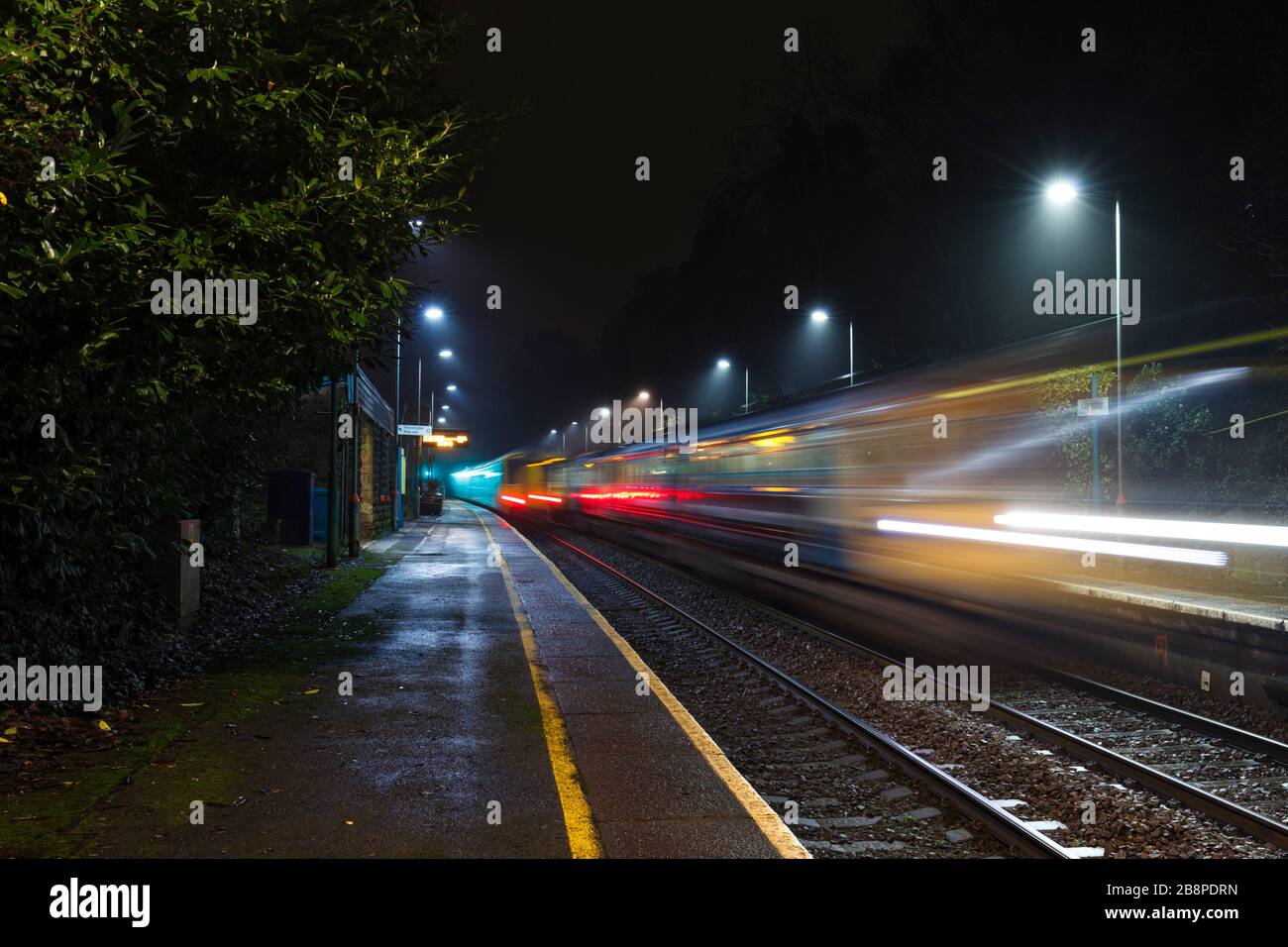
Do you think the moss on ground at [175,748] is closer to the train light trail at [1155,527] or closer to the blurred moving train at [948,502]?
the blurred moving train at [948,502]

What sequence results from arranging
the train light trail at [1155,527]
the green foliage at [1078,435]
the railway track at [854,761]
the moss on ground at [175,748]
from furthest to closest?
the green foliage at [1078,435]
the train light trail at [1155,527]
the railway track at [854,761]
the moss on ground at [175,748]

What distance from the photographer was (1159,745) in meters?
8.05

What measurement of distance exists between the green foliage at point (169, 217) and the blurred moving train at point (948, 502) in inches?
333

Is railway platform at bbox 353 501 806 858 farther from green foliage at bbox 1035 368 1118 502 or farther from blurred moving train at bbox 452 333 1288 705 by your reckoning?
green foliage at bbox 1035 368 1118 502

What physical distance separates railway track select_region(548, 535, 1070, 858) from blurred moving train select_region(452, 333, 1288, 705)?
4171 millimetres

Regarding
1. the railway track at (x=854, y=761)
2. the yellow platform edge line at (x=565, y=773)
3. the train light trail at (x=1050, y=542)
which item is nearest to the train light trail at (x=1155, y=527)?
the train light trail at (x=1050, y=542)

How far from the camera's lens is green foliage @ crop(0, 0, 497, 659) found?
6.04 metres

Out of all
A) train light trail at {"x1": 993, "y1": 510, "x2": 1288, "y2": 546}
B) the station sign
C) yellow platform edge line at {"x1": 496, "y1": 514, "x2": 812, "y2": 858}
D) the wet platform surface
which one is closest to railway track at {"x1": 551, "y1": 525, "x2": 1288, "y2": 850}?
yellow platform edge line at {"x1": 496, "y1": 514, "x2": 812, "y2": 858}

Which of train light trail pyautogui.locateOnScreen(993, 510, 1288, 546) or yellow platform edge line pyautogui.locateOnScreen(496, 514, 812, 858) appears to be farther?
train light trail pyautogui.locateOnScreen(993, 510, 1288, 546)

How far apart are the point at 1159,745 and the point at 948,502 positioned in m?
6.75

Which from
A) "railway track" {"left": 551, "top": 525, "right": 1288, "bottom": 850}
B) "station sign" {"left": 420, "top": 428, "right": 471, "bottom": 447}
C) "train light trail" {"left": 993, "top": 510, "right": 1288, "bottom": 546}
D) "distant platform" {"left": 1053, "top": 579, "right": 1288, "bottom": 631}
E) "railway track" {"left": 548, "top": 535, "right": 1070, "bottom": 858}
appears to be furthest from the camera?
"station sign" {"left": 420, "top": 428, "right": 471, "bottom": 447}

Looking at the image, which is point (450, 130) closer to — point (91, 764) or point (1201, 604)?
point (91, 764)

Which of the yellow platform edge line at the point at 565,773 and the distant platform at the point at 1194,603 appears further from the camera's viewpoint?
the distant platform at the point at 1194,603

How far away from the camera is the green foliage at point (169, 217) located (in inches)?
238
